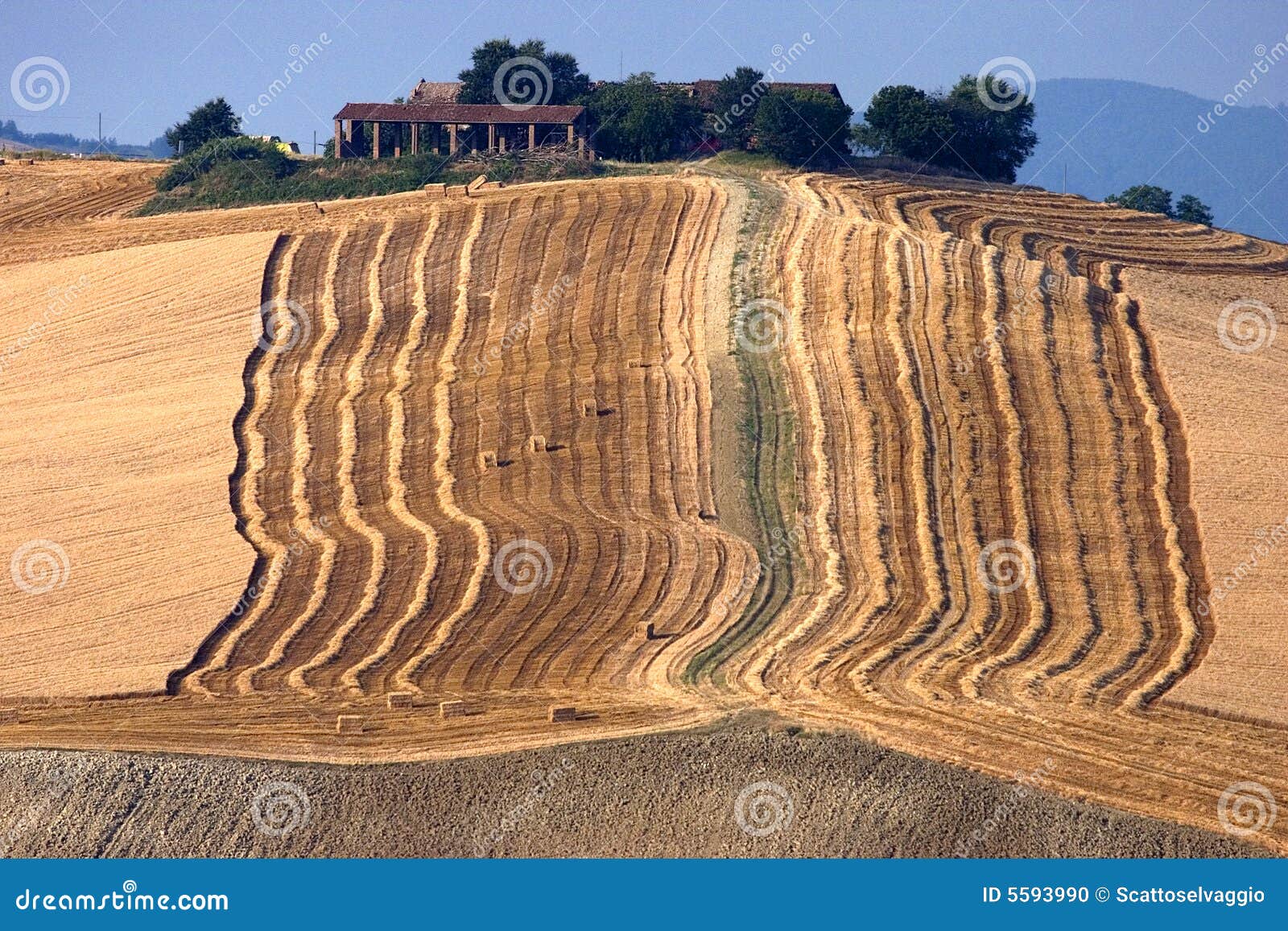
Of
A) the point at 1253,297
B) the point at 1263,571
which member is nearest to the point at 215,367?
the point at 1263,571

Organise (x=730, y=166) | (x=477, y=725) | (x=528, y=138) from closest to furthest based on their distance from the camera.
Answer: (x=477, y=725) < (x=730, y=166) < (x=528, y=138)

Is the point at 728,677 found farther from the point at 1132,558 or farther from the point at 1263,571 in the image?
Result: the point at 1263,571

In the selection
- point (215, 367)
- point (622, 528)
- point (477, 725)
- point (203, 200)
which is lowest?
point (477, 725)

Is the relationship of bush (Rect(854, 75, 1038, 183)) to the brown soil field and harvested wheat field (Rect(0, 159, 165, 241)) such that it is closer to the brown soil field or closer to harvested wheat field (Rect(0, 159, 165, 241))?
harvested wheat field (Rect(0, 159, 165, 241))
